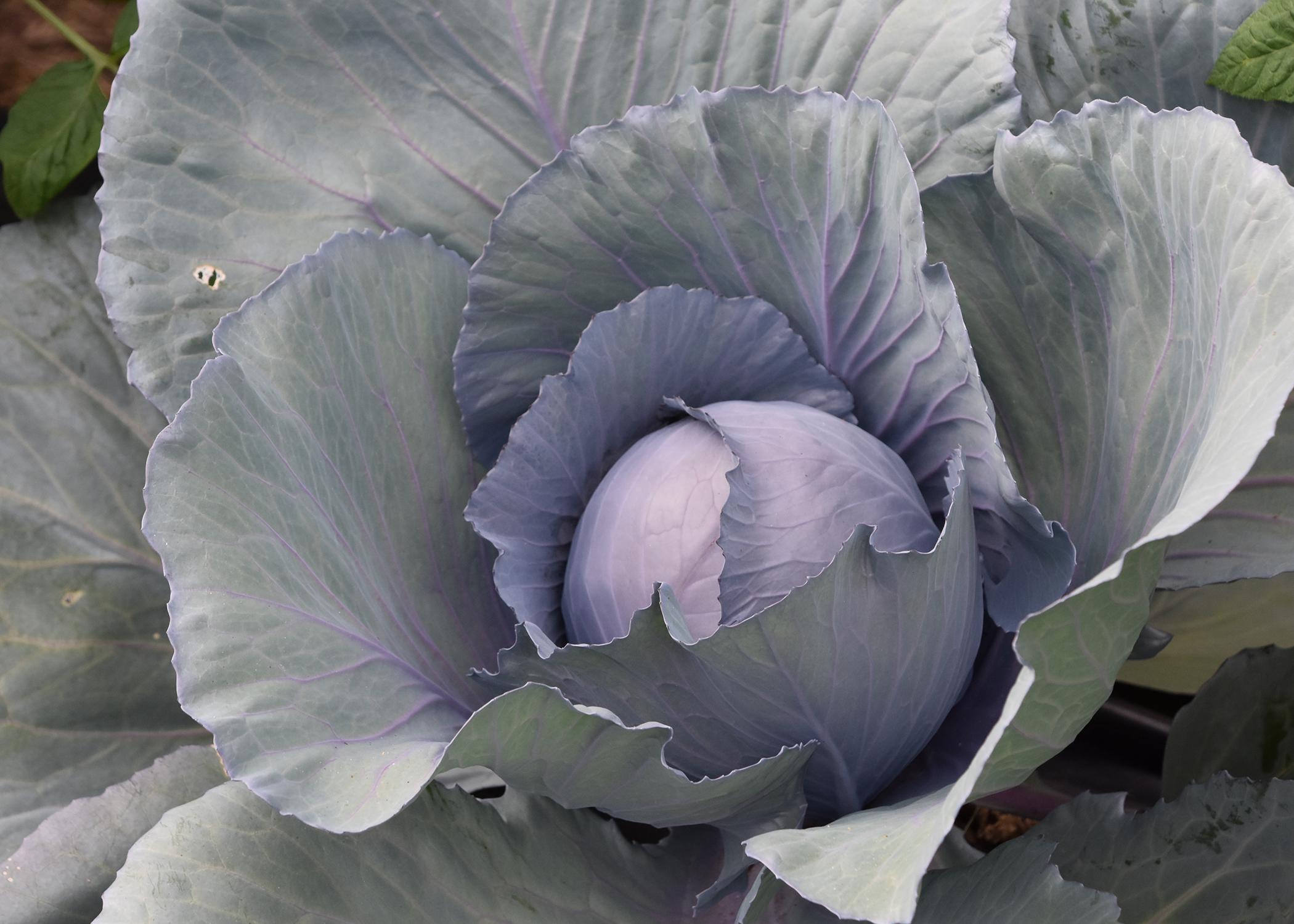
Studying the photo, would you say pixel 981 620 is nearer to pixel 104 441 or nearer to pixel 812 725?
pixel 812 725

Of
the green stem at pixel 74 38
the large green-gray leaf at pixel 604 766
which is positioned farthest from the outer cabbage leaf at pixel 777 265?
the green stem at pixel 74 38

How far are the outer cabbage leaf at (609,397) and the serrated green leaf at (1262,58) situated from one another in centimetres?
39

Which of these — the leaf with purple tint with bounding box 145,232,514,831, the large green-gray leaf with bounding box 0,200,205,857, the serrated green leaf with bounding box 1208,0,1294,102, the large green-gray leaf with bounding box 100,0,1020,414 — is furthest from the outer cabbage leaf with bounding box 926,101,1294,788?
the large green-gray leaf with bounding box 0,200,205,857

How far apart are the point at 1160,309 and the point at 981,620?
0.23 m

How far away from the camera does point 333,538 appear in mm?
759

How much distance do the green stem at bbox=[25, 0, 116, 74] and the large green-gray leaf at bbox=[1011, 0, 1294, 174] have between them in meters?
0.89

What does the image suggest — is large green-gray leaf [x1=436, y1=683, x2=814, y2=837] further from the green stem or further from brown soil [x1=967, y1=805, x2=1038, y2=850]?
the green stem

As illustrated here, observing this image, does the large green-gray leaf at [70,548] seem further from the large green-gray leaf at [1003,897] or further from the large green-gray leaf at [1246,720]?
the large green-gray leaf at [1246,720]

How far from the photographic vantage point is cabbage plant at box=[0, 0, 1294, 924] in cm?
65

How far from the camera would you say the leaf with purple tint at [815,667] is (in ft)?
2.07

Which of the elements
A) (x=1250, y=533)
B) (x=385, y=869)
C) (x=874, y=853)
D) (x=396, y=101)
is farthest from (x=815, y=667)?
(x=396, y=101)

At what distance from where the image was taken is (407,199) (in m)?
0.94

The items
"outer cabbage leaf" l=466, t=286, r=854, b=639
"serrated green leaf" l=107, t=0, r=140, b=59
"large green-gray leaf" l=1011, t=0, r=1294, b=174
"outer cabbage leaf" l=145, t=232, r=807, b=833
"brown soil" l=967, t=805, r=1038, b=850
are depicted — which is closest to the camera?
"outer cabbage leaf" l=145, t=232, r=807, b=833

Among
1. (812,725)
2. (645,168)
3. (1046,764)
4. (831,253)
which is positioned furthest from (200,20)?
(1046,764)
